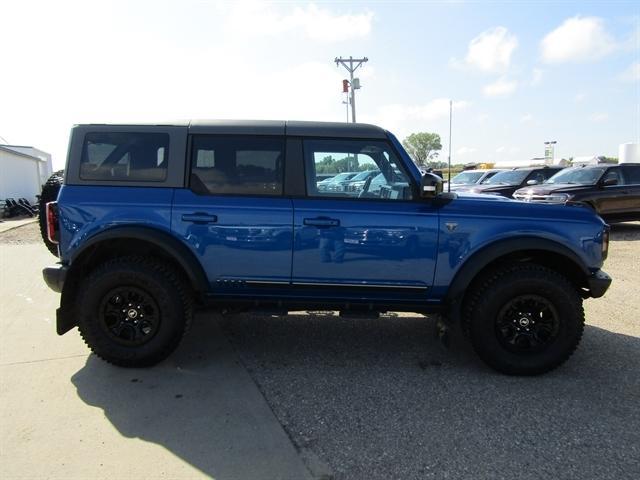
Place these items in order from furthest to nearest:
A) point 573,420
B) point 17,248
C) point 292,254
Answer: point 17,248
point 292,254
point 573,420

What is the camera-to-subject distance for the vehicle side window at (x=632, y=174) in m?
11.2

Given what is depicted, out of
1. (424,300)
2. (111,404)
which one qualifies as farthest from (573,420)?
(111,404)

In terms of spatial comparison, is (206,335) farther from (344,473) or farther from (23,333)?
(344,473)

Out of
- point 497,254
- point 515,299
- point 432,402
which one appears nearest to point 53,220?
point 432,402

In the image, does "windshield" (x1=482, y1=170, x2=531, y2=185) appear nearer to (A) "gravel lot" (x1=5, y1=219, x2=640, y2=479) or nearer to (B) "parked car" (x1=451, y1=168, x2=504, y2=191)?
(B) "parked car" (x1=451, y1=168, x2=504, y2=191)

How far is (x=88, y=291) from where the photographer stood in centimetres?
370

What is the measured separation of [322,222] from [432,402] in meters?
1.55

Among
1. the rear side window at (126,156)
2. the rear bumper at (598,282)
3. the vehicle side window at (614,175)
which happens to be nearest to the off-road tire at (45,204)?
the rear side window at (126,156)

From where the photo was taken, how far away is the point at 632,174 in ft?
37.1

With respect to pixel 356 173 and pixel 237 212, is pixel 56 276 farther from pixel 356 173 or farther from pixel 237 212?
pixel 356 173

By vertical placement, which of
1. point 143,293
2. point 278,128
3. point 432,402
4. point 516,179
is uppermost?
point 516,179

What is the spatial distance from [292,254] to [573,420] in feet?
7.43

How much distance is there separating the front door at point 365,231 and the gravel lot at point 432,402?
709mm

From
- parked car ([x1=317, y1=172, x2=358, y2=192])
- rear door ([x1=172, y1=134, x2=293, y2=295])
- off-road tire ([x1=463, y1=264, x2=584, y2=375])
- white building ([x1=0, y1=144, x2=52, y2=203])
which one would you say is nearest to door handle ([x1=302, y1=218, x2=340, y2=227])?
rear door ([x1=172, y1=134, x2=293, y2=295])
